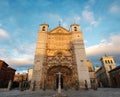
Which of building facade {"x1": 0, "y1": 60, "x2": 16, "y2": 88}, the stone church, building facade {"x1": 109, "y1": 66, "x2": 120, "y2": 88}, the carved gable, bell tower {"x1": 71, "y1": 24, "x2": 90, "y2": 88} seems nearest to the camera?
bell tower {"x1": 71, "y1": 24, "x2": 90, "y2": 88}

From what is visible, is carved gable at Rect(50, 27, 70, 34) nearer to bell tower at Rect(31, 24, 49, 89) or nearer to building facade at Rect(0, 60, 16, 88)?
bell tower at Rect(31, 24, 49, 89)

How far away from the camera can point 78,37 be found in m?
22.8

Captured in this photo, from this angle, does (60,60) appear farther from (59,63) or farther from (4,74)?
(4,74)

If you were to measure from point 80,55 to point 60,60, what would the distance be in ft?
15.1

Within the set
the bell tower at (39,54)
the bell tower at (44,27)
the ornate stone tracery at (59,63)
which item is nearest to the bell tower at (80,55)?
the ornate stone tracery at (59,63)

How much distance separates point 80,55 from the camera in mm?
20484

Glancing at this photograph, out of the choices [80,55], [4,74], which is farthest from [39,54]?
[4,74]

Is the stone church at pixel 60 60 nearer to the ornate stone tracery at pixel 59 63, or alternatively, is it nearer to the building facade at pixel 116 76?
the ornate stone tracery at pixel 59 63

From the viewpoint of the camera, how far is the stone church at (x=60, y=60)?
18.4 metres

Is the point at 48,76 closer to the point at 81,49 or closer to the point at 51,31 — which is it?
the point at 81,49

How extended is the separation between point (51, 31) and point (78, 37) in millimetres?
7280

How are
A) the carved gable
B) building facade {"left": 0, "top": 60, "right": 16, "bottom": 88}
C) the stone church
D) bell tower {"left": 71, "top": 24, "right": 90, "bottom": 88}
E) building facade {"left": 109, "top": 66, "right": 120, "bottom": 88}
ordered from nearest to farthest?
bell tower {"left": 71, "top": 24, "right": 90, "bottom": 88}
the stone church
the carved gable
building facade {"left": 0, "top": 60, "right": 16, "bottom": 88}
building facade {"left": 109, "top": 66, "right": 120, "bottom": 88}

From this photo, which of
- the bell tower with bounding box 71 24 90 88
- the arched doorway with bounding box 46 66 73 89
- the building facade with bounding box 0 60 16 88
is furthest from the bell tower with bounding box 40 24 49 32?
the building facade with bounding box 0 60 16 88

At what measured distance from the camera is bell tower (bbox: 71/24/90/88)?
1815cm
